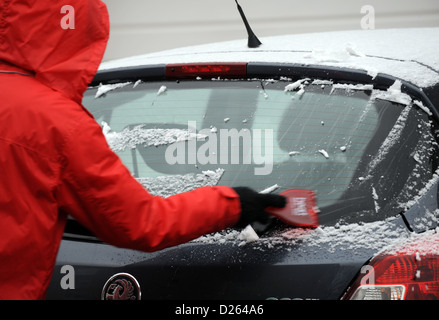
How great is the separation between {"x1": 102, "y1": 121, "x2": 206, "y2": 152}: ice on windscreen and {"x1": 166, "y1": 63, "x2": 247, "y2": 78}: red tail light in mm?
241

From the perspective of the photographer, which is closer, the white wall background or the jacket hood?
the jacket hood

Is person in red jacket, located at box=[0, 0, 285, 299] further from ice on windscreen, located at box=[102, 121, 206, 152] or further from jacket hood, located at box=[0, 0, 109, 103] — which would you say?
ice on windscreen, located at box=[102, 121, 206, 152]

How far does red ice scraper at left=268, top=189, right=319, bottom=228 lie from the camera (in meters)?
1.67

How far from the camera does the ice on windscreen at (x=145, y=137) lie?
1.97m

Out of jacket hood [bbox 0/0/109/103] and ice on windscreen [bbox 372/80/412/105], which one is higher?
jacket hood [bbox 0/0/109/103]

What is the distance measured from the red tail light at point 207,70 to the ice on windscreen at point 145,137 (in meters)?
0.24

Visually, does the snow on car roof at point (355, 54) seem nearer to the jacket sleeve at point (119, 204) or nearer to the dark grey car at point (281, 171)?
the dark grey car at point (281, 171)

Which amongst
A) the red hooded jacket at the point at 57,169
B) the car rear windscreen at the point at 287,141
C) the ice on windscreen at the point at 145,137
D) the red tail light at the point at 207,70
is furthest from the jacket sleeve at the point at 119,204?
the red tail light at the point at 207,70

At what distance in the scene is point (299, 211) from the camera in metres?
1.68

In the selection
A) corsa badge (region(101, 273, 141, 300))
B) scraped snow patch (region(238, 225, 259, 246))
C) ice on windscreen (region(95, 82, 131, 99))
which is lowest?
corsa badge (region(101, 273, 141, 300))

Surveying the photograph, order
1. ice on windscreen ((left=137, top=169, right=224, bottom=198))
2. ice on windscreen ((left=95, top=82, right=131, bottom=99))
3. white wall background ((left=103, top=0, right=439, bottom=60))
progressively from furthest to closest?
1. white wall background ((left=103, top=0, right=439, bottom=60))
2. ice on windscreen ((left=95, top=82, right=131, bottom=99))
3. ice on windscreen ((left=137, top=169, right=224, bottom=198))

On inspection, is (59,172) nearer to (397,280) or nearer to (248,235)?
(248,235)

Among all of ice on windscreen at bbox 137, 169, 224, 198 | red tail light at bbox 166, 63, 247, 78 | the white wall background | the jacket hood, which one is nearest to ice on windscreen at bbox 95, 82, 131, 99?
red tail light at bbox 166, 63, 247, 78
